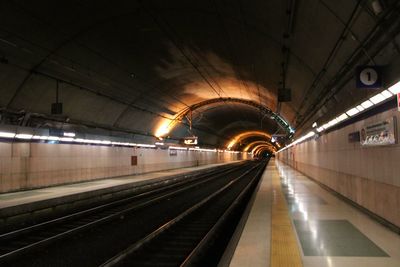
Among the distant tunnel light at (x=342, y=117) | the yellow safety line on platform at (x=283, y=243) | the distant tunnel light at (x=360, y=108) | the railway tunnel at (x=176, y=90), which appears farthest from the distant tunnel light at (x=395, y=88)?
the distant tunnel light at (x=342, y=117)

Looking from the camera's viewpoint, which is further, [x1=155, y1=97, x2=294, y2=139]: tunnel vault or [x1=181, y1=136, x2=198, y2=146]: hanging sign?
[x1=181, y1=136, x2=198, y2=146]: hanging sign

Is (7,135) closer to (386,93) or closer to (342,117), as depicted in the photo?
(342,117)

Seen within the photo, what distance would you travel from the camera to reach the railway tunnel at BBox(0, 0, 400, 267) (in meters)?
7.79

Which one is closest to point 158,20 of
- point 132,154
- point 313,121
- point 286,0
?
point 286,0

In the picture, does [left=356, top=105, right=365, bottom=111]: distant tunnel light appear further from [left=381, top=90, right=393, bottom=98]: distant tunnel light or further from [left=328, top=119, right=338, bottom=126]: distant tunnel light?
[left=328, top=119, right=338, bottom=126]: distant tunnel light

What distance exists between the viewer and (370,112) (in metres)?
9.59

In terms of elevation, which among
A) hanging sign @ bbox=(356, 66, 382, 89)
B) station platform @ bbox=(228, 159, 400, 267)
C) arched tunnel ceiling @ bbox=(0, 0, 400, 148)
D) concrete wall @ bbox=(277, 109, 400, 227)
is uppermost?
arched tunnel ceiling @ bbox=(0, 0, 400, 148)

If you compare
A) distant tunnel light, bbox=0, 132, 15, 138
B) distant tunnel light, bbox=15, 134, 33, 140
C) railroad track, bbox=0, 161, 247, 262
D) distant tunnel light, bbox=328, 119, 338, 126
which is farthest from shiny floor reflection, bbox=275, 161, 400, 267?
distant tunnel light, bbox=15, 134, 33, 140

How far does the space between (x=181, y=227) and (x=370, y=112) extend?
6.05m

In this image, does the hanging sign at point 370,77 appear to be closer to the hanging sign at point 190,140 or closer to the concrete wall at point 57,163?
the concrete wall at point 57,163

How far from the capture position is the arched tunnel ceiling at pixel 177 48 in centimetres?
960

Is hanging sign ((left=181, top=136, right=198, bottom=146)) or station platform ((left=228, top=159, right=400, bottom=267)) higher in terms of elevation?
hanging sign ((left=181, top=136, right=198, bottom=146))

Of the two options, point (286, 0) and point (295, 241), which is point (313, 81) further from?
point (295, 241)

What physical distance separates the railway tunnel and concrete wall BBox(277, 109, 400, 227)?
0.06 m
